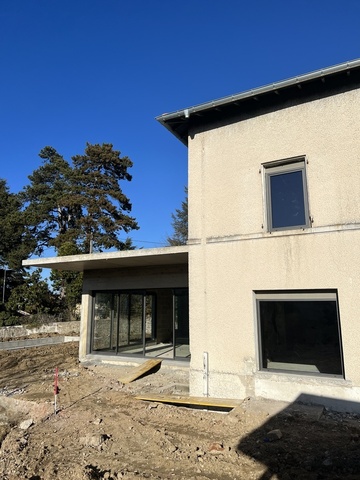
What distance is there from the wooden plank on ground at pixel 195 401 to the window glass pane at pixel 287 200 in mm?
3744

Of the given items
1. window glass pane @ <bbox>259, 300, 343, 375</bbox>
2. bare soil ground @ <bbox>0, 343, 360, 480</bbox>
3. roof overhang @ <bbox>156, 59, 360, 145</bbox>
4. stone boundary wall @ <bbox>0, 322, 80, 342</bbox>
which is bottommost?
bare soil ground @ <bbox>0, 343, 360, 480</bbox>

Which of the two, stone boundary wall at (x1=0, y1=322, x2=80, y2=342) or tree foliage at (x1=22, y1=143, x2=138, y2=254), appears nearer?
stone boundary wall at (x1=0, y1=322, x2=80, y2=342)

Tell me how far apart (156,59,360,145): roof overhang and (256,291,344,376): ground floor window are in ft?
13.9

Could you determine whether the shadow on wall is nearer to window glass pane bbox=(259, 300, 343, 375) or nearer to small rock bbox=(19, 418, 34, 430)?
window glass pane bbox=(259, 300, 343, 375)

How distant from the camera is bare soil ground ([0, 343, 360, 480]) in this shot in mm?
4289

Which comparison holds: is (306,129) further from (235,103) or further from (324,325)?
(324,325)

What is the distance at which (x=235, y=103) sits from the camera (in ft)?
25.8

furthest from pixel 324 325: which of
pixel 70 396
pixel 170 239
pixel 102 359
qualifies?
pixel 170 239

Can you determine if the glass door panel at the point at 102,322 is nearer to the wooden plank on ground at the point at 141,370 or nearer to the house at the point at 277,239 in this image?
the wooden plank on ground at the point at 141,370

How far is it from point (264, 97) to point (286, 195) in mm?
2306

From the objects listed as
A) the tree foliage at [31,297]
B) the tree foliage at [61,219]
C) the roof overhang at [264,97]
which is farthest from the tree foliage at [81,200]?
the roof overhang at [264,97]

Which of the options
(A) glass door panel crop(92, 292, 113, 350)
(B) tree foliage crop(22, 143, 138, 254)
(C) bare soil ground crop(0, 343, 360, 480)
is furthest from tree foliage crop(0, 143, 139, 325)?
(C) bare soil ground crop(0, 343, 360, 480)

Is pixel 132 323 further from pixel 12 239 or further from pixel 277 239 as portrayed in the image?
pixel 12 239

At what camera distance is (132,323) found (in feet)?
42.2
